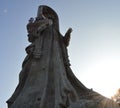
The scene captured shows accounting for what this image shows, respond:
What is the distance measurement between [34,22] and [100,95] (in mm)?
4952

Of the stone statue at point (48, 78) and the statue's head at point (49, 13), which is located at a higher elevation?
the statue's head at point (49, 13)

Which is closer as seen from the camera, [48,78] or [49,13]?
[48,78]

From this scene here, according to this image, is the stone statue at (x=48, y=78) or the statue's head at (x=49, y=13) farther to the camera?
the statue's head at (x=49, y=13)

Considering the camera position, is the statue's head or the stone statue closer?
the stone statue

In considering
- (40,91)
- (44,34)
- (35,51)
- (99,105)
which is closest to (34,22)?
(44,34)

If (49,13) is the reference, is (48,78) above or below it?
below

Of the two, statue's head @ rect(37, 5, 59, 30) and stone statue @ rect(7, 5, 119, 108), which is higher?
statue's head @ rect(37, 5, 59, 30)

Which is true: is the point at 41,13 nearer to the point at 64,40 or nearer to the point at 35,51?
the point at 64,40

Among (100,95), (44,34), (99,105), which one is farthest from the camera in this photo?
(44,34)

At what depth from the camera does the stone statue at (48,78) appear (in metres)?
10.1

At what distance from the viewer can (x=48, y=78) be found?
36.8 ft

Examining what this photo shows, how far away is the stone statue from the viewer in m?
10.1

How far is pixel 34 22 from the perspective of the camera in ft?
46.3

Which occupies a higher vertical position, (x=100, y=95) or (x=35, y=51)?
(x=35, y=51)
